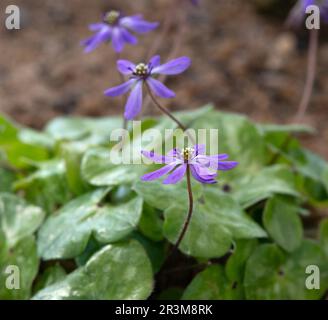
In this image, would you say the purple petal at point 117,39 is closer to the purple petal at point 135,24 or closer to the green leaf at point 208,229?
the purple petal at point 135,24

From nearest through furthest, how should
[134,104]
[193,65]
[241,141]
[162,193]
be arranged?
1. [134,104]
2. [162,193]
3. [241,141]
4. [193,65]

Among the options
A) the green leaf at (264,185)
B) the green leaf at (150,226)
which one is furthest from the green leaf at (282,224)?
the green leaf at (150,226)

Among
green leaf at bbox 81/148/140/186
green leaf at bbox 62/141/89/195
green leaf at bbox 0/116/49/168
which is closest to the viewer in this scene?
green leaf at bbox 81/148/140/186

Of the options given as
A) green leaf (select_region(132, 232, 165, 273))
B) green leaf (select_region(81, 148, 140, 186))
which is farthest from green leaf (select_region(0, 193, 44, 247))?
green leaf (select_region(132, 232, 165, 273))

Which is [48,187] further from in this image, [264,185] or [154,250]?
[264,185]

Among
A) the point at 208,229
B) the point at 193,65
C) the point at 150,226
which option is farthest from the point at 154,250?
the point at 193,65

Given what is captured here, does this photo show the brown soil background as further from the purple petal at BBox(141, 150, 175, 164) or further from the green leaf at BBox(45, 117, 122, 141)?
the purple petal at BBox(141, 150, 175, 164)

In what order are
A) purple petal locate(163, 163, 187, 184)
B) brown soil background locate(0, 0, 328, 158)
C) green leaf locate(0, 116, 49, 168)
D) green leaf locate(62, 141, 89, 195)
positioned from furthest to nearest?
brown soil background locate(0, 0, 328, 158) < green leaf locate(0, 116, 49, 168) < green leaf locate(62, 141, 89, 195) < purple petal locate(163, 163, 187, 184)
